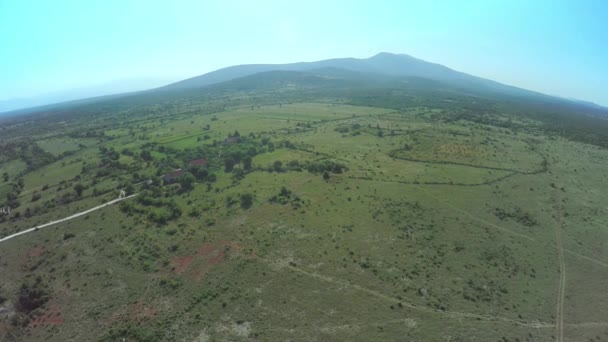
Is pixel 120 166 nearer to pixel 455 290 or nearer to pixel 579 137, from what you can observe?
pixel 455 290

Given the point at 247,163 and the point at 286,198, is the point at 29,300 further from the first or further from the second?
the point at 247,163

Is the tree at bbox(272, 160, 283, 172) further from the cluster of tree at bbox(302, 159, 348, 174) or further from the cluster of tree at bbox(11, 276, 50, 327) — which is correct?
the cluster of tree at bbox(11, 276, 50, 327)

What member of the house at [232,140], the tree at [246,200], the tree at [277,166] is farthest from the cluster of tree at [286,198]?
the house at [232,140]

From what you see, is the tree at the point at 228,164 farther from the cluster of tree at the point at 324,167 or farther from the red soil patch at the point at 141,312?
the red soil patch at the point at 141,312

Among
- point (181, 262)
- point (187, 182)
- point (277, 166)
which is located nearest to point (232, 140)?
point (277, 166)

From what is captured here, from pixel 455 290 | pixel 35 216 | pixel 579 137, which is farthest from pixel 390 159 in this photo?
pixel 579 137

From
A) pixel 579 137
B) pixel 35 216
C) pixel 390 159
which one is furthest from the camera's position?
pixel 579 137
